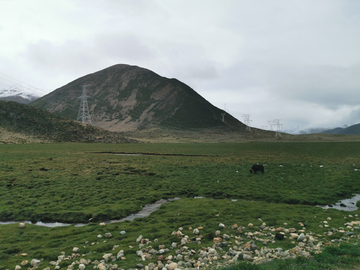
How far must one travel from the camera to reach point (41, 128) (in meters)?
116

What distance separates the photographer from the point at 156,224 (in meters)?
11.6

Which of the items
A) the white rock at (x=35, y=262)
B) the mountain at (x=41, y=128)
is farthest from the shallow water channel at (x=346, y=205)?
the mountain at (x=41, y=128)

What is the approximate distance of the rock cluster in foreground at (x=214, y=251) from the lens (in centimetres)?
745

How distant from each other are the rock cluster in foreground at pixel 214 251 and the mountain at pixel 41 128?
11075 cm

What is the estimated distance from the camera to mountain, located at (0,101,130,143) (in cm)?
10716

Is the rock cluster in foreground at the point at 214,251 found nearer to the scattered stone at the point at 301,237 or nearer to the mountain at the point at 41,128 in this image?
the scattered stone at the point at 301,237

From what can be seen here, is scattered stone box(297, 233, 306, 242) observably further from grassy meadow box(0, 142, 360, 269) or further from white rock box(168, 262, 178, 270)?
white rock box(168, 262, 178, 270)

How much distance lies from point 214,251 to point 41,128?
13234cm

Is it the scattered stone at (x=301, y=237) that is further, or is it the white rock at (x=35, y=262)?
the scattered stone at (x=301, y=237)

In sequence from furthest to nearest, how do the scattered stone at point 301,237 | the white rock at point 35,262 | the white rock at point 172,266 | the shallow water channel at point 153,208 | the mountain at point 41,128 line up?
1. the mountain at point 41,128
2. the shallow water channel at point 153,208
3. the scattered stone at point 301,237
4. the white rock at point 35,262
5. the white rock at point 172,266

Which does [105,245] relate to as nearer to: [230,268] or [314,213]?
[230,268]

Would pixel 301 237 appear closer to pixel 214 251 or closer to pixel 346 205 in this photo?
pixel 214 251

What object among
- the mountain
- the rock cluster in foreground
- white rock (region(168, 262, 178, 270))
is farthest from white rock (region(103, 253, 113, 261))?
the mountain

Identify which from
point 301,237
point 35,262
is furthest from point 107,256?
point 301,237
